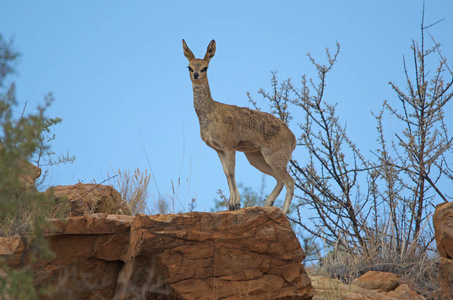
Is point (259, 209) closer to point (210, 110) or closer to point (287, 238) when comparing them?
point (287, 238)

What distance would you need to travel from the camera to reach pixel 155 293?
703 centimetres

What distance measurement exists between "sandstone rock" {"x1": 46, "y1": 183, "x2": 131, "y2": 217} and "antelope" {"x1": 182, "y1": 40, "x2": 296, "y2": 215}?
1897 mm

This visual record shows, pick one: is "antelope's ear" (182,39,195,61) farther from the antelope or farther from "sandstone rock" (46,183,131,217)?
"sandstone rock" (46,183,131,217)

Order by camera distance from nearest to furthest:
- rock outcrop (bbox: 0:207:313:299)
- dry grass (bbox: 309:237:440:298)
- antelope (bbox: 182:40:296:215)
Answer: rock outcrop (bbox: 0:207:313:299) < antelope (bbox: 182:40:296:215) < dry grass (bbox: 309:237:440:298)

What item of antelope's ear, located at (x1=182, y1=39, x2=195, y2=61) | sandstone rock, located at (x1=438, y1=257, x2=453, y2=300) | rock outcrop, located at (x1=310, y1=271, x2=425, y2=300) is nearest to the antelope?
antelope's ear, located at (x1=182, y1=39, x2=195, y2=61)

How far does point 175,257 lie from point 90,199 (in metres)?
3.29

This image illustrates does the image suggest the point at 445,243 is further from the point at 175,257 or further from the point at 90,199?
the point at 90,199

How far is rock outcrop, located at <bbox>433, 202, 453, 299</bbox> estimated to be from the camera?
7598mm

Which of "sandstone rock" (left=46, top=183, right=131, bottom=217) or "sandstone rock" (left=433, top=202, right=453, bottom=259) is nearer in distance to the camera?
"sandstone rock" (left=433, top=202, right=453, bottom=259)

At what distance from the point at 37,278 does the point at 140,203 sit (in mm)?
4359

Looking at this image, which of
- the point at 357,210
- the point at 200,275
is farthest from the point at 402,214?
the point at 200,275

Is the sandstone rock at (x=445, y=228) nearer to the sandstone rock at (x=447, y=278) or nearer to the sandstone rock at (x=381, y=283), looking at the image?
the sandstone rock at (x=447, y=278)

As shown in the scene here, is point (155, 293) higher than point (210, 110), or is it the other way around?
point (210, 110)

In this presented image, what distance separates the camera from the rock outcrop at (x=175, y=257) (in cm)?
685
